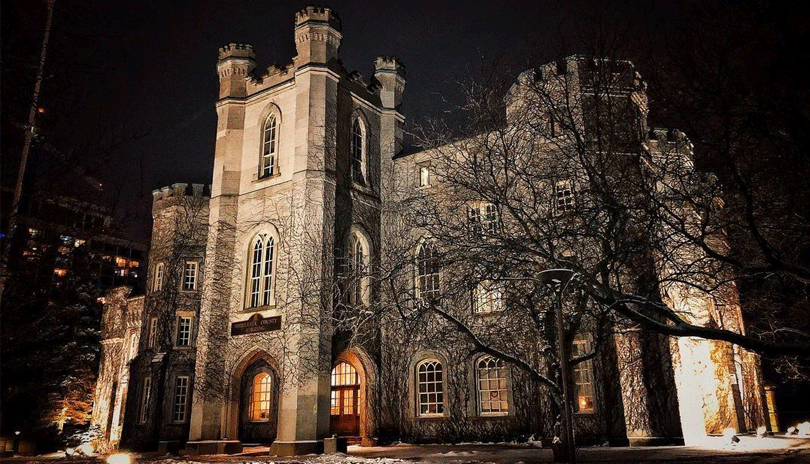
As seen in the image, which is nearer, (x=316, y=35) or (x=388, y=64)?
(x=316, y=35)

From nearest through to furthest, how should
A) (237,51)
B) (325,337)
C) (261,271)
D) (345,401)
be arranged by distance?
(325,337)
(261,271)
(345,401)
(237,51)

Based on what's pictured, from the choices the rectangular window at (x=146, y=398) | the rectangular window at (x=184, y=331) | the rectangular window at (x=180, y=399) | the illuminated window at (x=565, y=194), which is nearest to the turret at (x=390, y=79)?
the illuminated window at (x=565, y=194)

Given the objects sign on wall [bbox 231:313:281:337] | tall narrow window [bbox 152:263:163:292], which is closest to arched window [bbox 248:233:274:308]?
sign on wall [bbox 231:313:281:337]

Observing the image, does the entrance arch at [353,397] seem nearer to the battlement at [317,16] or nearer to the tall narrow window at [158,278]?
the tall narrow window at [158,278]

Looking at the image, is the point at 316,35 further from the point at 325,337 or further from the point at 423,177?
the point at 325,337

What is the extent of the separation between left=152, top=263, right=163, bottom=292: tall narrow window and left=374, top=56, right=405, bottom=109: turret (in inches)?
535

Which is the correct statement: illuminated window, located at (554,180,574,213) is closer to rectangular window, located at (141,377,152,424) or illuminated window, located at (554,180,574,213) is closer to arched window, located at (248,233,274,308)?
arched window, located at (248,233,274,308)

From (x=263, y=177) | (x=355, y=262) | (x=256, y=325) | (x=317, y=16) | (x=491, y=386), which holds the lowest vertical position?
(x=491, y=386)

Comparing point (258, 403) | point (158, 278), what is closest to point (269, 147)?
point (158, 278)

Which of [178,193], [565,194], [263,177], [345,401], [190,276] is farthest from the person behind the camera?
[178,193]

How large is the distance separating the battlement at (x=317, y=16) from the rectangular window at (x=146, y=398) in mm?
17672

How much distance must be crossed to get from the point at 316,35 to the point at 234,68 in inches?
191

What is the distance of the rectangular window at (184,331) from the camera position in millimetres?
28875

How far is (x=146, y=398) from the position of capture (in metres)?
28.6
